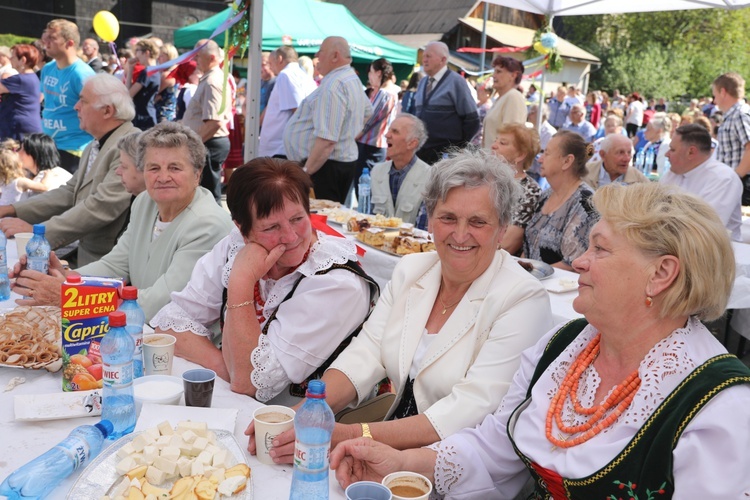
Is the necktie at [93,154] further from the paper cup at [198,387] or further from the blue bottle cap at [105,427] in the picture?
the blue bottle cap at [105,427]

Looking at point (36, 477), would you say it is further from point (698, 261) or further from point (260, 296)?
point (698, 261)

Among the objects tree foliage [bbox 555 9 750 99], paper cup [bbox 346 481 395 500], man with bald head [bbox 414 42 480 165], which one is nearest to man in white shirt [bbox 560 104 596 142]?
man with bald head [bbox 414 42 480 165]

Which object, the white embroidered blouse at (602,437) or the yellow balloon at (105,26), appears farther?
the yellow balloon at (105,26)

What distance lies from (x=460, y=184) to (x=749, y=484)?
1225 mm

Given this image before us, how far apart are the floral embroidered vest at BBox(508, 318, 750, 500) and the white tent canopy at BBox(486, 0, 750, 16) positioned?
6264 mm

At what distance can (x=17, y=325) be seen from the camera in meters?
2.21

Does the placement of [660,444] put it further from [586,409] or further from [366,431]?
[366,431]

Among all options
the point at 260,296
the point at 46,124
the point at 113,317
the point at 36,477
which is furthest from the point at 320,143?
the point at 36,477

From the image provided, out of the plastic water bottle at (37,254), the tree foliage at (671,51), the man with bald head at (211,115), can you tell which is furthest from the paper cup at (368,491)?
the tree foliage at (671,51)

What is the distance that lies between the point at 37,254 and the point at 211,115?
406 centimetres

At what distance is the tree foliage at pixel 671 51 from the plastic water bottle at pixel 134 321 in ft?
119

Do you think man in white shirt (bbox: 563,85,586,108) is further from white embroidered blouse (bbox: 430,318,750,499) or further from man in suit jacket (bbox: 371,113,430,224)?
white embroidered blouse (bbox: 430,318,750,499)

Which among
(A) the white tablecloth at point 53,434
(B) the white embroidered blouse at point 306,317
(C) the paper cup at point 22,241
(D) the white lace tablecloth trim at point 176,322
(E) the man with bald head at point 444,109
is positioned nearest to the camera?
(A) the white tablecloth at point 53,434

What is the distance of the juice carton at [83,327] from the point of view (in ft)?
6.25
